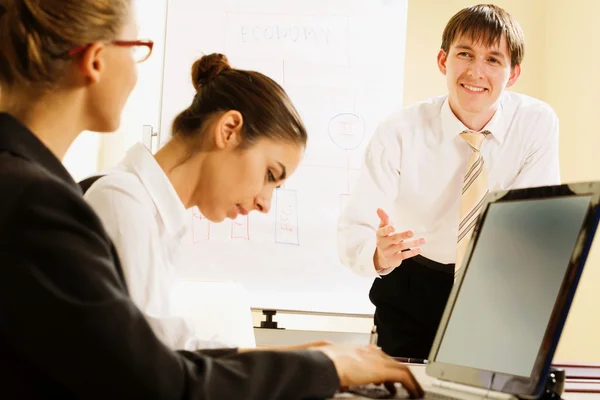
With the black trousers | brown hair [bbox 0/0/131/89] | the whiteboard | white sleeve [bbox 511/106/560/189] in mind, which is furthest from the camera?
the whiteboard

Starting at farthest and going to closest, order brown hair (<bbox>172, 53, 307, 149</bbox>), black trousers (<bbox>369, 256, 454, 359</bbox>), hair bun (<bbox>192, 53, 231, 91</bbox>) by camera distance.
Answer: black trousers (<bbox>369, 256, 454, 359</bbox>) < hair bun (<bbox>192, 53, 231, 91</bbox>) < brown hair (<bbox>172, 53, 307, 149</bbox>)

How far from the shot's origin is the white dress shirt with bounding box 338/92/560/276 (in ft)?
7.30

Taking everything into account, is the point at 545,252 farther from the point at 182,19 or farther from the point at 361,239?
the point at 182,19

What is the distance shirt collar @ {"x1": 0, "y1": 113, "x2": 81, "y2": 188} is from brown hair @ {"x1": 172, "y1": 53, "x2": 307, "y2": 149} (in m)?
0.55

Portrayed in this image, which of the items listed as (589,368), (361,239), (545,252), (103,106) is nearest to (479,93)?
(361,239)

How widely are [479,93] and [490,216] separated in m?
1.19

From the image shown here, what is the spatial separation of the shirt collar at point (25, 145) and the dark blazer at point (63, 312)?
33 millimetres

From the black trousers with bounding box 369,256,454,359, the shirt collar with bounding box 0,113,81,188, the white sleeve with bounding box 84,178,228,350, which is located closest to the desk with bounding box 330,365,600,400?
the white sleeve with bounding box 84,178,228,350

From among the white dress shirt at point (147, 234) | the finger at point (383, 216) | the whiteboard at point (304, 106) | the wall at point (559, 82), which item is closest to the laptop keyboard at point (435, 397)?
the white dress shirt at point (147, 234)

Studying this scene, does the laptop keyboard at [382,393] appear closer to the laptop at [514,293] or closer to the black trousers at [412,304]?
the laptop at [514,293]

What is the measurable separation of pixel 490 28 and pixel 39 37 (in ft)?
5.34

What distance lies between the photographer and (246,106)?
1.39 metres

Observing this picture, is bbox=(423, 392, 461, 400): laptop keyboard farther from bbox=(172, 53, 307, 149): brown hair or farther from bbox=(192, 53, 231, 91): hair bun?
bbox=(192, 53, 231, 91): hair bun

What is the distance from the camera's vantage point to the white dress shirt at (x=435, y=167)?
87.6 inches
